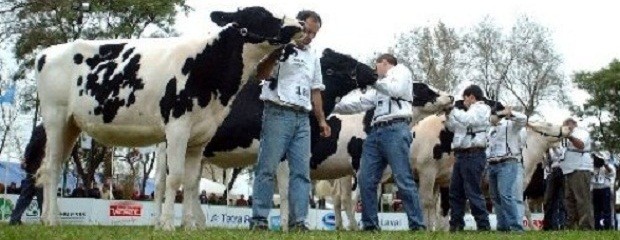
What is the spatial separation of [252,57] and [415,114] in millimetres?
6911

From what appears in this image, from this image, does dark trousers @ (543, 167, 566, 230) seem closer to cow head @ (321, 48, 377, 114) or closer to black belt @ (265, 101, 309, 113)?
cow head @ (321, 48, 377, 114)

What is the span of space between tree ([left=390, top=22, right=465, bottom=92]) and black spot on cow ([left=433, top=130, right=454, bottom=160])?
26.7 metres

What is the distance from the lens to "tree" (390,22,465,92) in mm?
43281

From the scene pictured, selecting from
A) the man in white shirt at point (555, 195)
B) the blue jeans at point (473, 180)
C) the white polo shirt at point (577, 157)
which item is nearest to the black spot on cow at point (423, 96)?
the white polo shirt at point (577, 157)

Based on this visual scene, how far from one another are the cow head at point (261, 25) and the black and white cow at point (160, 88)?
0.4 inches

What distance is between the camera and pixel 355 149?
51.0ft

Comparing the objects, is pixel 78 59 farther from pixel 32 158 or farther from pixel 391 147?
pixel 391 147

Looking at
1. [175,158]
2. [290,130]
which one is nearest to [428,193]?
[290,130]

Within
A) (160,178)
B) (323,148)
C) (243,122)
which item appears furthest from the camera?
(323,148)

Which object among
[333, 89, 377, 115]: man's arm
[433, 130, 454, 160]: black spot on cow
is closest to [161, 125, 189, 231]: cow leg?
[333, 89, 377, 115]: man's arm

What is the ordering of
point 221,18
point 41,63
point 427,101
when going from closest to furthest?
point 221,18
point 41,63
point 427,101

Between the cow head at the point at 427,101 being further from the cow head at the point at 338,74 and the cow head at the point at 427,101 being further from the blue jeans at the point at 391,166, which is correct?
the blue jeans at the point at 391,166

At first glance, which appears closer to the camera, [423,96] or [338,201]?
[423,96]

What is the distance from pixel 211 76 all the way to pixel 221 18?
28.0 inches
